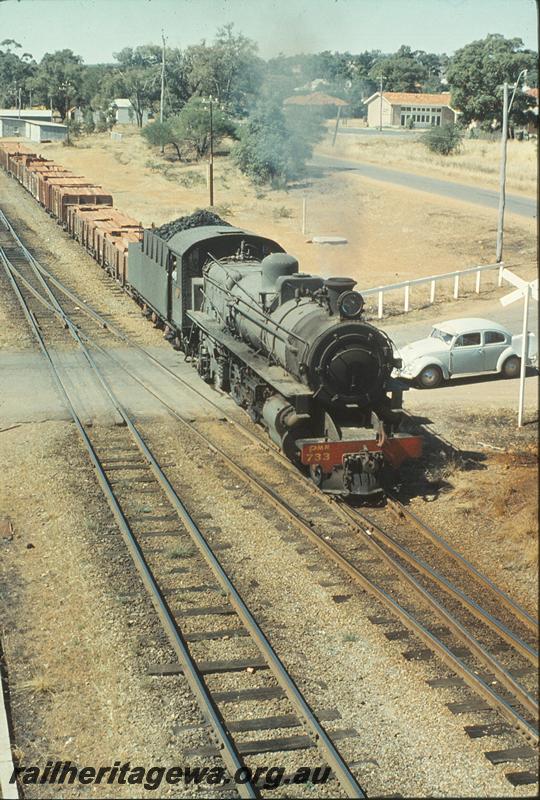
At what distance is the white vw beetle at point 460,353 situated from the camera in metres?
22.1

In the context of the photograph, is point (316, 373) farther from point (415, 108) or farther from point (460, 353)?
point (415, 108)

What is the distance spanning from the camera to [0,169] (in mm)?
73125

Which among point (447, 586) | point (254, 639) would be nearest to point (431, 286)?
point (447, 586)

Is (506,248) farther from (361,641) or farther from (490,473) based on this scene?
(361,641)

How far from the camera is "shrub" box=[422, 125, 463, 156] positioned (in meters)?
67.6

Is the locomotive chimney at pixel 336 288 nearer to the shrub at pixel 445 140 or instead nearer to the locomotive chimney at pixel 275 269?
the locomotive chimney at pixel 275 269

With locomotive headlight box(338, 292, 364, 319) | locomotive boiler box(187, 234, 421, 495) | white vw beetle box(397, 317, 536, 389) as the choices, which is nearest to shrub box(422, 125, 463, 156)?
white vw beetle box(397, 317, 536, 389)

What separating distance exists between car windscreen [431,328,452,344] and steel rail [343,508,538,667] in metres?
9.43

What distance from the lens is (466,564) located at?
12.4 metres

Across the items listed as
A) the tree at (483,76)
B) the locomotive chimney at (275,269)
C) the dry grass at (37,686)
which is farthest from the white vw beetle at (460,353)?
the tree at (483,76)

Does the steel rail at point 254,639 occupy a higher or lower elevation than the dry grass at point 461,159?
lower

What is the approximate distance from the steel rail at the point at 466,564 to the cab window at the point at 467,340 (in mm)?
8697

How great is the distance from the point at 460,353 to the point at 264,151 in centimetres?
3764

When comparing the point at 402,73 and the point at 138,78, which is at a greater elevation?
the point at 138,78
